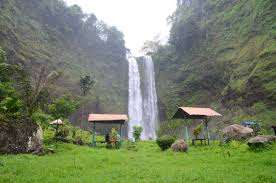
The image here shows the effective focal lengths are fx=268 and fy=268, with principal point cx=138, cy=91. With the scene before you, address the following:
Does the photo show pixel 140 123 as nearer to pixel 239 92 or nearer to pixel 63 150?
pixel 239 92

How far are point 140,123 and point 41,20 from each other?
83.8 feet

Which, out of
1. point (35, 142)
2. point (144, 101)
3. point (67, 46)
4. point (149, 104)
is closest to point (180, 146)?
point (35, 142)

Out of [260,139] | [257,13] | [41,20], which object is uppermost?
[41,20]

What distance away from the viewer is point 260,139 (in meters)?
14.7

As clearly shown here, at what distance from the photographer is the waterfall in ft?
146

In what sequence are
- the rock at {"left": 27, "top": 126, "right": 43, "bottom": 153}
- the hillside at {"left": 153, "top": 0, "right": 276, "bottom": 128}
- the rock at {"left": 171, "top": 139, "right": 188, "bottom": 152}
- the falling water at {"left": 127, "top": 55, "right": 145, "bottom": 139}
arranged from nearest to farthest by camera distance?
the rock at {"left": 27, "top": 126, "right": 43, "bottom": 153}, the rock at {"left": 171, "top": 139, "right": 188, "bottom": 152}, the hillside at {"left": 153, "top": 0, "right": 276, "bottom": 128}, the falling water at {"left": 127, "top": 55, "right": 145, "bottom": 139}

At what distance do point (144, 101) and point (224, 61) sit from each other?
15.3 m

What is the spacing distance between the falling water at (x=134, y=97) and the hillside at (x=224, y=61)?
4.07m

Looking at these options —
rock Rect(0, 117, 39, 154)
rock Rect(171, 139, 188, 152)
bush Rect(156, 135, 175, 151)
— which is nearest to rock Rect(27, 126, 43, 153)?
rock Rect(0, 117, 39, 154)

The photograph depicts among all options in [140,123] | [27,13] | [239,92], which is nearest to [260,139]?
[239,92]

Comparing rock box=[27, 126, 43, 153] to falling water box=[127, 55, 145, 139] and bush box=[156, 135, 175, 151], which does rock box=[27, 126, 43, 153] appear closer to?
bush box=[156, 135, 175, 151]

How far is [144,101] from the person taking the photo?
47625 millimetres

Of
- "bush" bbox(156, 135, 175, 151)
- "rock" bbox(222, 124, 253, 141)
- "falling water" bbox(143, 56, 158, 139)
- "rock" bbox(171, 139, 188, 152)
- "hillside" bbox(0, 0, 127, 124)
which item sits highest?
"hillside" bbox(0, 0, 127, 124)

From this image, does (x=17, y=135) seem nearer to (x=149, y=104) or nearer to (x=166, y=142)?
(x=166, y=142)
